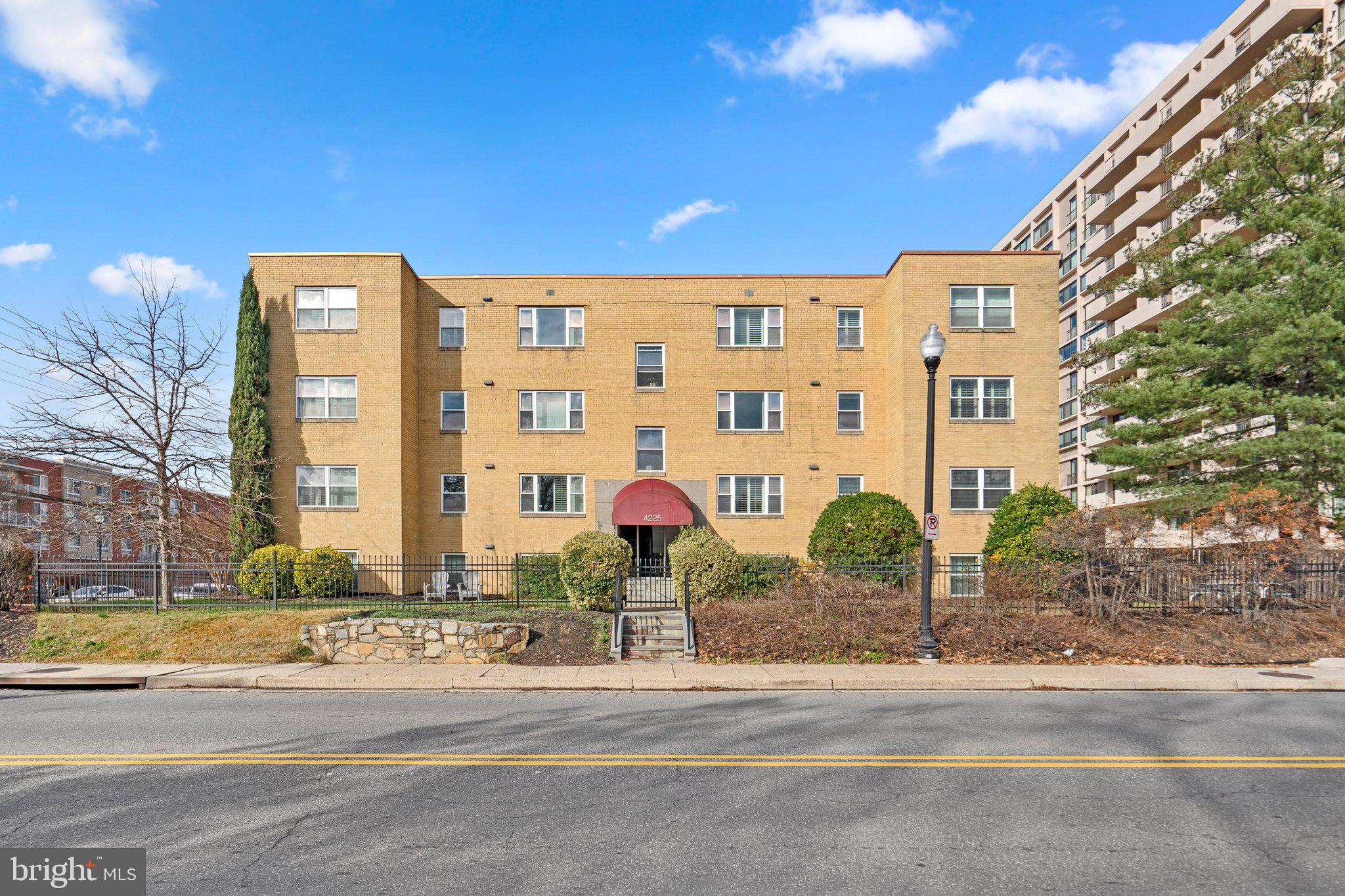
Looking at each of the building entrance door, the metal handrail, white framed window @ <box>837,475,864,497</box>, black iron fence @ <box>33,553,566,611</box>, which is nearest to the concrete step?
the metal handrail

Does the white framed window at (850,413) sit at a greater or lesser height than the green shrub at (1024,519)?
greater

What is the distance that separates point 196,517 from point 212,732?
617 inches

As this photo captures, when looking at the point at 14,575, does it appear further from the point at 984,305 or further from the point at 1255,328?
the point at 1255,328

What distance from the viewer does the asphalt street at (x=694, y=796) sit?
14.5ft

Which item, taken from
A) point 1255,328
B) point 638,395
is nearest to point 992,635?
point 1255,328

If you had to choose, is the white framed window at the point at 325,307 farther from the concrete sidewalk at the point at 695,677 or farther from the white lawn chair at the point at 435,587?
the concrete sidewalk at the point at 695,677

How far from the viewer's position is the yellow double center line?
6.69 m

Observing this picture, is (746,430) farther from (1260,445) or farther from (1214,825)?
(1214,825)

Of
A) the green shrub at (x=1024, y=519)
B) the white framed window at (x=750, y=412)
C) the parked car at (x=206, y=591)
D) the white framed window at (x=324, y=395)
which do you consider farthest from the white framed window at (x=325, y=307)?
the green shrub at (x=1024, y=519)

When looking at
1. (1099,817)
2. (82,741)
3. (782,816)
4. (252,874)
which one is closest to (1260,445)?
(1099,817)

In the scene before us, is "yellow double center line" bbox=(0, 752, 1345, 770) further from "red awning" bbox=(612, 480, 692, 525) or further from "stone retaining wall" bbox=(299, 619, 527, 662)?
"red awning" bbox=(612, 480, 692, 525)

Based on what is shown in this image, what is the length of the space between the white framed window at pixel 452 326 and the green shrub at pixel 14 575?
1325cm

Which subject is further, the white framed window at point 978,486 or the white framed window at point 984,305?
the white framed window at point 984,305

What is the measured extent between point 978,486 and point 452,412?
61.7 ft
